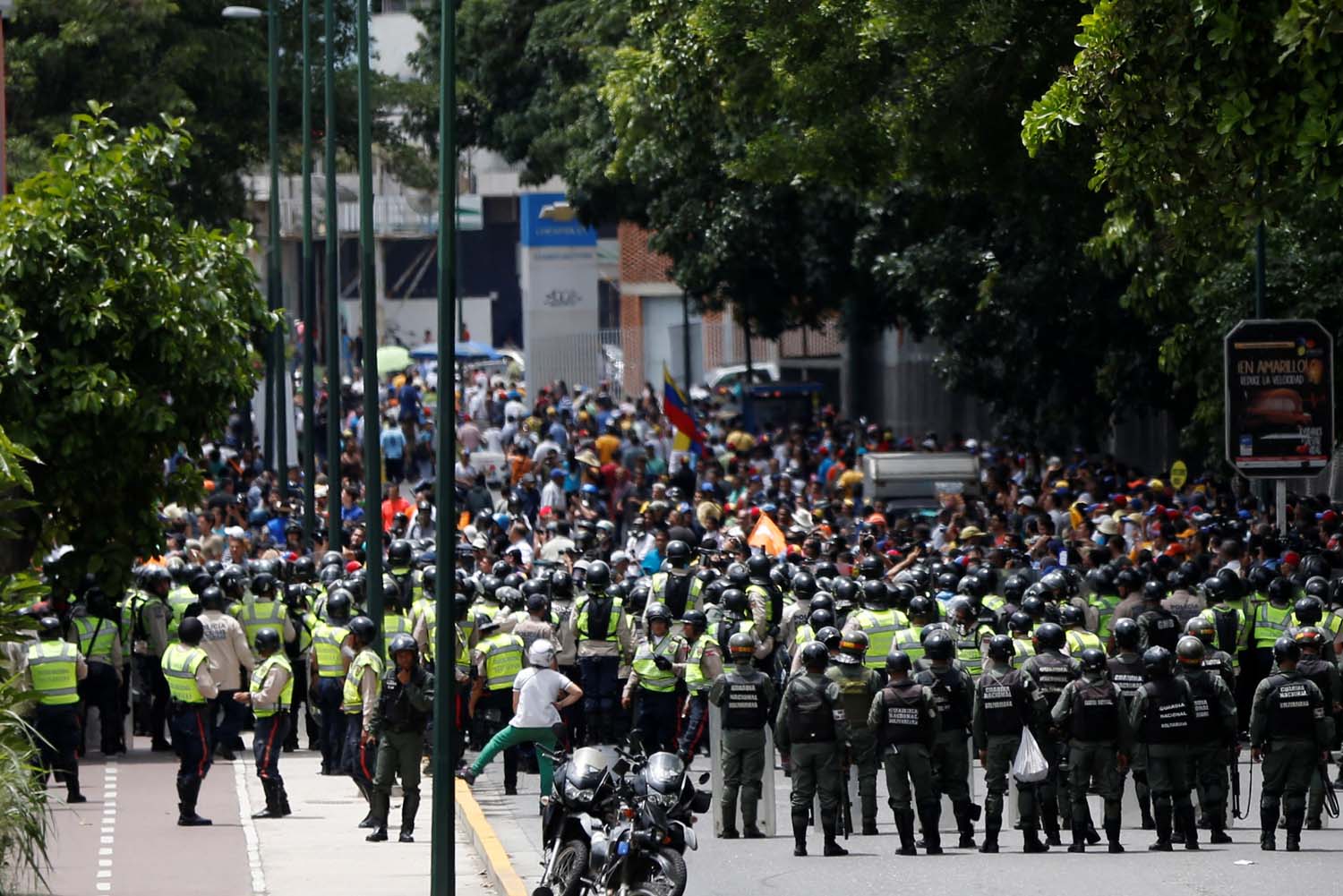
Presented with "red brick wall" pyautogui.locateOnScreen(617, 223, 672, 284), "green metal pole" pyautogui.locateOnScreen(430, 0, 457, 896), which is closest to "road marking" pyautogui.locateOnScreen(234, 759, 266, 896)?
"green metal pole" pyautogui.locateOnScreen(430, 0, 457, 896)

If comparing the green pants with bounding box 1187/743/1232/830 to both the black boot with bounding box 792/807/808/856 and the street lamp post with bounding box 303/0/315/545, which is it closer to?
the black boot with bounding box 792/807/808/856

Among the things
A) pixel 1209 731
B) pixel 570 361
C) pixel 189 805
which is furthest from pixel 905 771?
pixel 570 361

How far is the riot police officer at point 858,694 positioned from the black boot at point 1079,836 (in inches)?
55.3

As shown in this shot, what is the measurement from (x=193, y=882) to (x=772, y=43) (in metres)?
10.5

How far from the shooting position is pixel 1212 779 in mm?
15836

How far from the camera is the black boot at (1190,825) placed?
51.2ft

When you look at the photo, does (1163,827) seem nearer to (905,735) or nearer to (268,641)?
(905,735)

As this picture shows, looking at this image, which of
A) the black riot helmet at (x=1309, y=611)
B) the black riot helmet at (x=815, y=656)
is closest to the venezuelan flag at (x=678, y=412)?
the black riot helmet at (x=1309, y=611)

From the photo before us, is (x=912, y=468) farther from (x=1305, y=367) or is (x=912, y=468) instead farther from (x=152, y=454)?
(x=152, y=454)

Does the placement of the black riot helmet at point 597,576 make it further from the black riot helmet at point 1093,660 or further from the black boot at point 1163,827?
the black boot at point 1163,827

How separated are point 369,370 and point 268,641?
11.6 feet

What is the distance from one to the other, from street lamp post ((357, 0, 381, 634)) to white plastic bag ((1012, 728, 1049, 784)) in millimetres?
5774

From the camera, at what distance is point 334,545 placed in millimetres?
24609

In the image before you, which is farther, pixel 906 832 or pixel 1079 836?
pixel 1079 836
